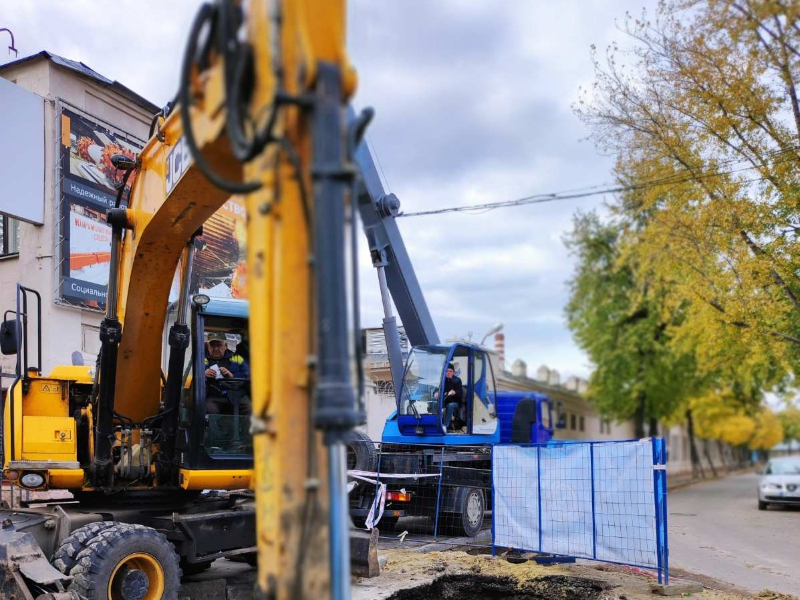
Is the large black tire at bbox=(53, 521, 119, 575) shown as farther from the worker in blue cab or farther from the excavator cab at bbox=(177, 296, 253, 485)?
the worker in blue cab

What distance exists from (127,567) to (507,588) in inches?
165

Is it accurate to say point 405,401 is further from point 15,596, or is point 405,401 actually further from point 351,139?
point 351,139

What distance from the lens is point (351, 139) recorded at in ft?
11.3

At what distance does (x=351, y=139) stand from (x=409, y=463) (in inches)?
376

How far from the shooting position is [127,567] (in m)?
6.78

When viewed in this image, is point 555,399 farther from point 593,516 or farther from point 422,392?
point 593,516

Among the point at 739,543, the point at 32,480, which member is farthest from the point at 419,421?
the point at 32,480

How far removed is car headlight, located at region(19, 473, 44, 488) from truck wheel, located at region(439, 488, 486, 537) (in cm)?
678

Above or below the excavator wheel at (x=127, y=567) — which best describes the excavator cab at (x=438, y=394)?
above

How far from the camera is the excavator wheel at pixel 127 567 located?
6.45m

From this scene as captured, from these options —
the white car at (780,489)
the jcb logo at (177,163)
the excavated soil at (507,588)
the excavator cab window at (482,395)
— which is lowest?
the white car at (780,489)

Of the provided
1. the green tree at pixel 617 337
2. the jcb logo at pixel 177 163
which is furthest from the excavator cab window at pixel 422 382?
the green tree at pixel 617 337

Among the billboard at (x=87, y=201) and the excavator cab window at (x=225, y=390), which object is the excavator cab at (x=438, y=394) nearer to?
the billboard at (x=87, y=201)

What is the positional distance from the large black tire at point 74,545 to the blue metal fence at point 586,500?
5.50 m
